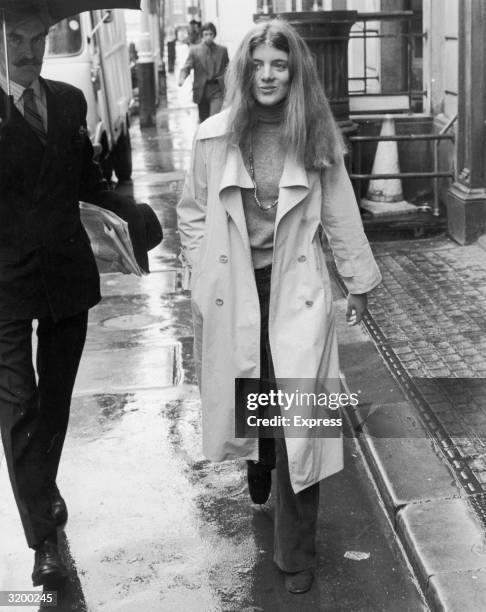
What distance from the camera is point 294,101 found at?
12.2 feet

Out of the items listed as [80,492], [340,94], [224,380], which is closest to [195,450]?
[80,492]

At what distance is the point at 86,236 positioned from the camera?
4164 mm

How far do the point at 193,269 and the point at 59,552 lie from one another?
124 cm

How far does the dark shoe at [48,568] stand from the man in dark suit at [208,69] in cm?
1411

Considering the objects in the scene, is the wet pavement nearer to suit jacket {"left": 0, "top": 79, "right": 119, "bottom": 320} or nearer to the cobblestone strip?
the cobblestone strip

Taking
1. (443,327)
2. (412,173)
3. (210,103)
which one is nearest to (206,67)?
(210,103)

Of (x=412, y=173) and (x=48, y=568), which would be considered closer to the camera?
(x=48, y=568)

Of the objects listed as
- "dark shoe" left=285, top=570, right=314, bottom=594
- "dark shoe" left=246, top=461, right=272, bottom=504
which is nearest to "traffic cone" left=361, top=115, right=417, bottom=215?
"dark shoe" left=246, top=461, right=272, bottom=504

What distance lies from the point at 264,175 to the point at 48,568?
161cm

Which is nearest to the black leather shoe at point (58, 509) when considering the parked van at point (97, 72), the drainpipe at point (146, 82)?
the parked van at point (97, 72)

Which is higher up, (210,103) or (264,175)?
(264,175)

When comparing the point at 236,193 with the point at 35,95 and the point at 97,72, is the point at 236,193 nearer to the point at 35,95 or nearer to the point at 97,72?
the point at 35,95

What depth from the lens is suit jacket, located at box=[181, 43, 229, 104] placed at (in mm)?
17562

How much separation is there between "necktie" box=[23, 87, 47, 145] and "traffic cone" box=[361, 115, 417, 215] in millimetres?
6614
